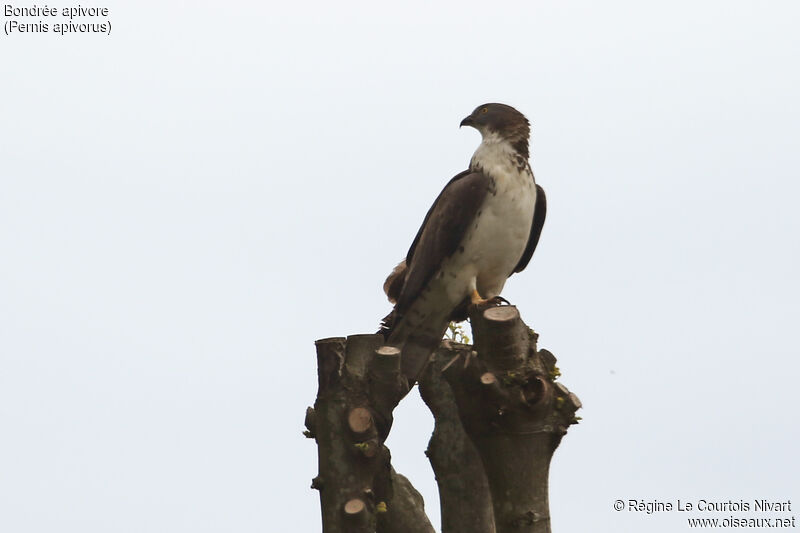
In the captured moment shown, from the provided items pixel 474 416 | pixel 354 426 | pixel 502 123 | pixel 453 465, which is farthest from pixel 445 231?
pixel 474 416

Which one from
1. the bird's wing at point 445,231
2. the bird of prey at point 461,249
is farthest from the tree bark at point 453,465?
the bird's wing at point 445,231

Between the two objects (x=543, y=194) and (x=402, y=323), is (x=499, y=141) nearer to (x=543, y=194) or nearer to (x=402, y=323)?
(x=543, y=194)

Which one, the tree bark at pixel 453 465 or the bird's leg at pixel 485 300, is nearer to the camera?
the bird's leg at pixel 485 300

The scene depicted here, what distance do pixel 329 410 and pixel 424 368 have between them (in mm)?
1328

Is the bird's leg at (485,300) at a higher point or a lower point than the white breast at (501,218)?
lower

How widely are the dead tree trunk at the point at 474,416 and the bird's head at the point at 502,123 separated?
2.06 metres

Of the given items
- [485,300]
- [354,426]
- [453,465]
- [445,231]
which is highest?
[445,231]

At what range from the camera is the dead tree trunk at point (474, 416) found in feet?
16.5

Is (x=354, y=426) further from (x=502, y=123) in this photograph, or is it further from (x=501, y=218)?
(x=502, y=123)

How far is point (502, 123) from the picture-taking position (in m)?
7.21

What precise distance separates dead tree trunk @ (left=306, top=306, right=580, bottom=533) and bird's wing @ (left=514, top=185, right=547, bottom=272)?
2.16 metres

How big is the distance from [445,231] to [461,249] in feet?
0.52

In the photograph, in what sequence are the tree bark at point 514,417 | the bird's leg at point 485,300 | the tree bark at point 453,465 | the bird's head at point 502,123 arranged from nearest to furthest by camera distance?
the tree bark at point 514,417 → the bird's leg at point 485,300 → the tree bark at point 453,465 → the bird's head at point 502,123

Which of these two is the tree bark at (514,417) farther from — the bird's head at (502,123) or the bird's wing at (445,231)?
the bird's head at (502,123)
